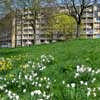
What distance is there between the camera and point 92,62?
9.27 m

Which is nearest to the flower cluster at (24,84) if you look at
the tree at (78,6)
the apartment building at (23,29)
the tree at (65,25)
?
the tree at (78,6)

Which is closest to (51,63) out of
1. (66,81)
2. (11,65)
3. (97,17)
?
(11,65)

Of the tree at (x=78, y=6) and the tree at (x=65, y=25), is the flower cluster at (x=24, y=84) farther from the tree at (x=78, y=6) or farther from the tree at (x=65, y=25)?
the tree at (x=65, y=25)

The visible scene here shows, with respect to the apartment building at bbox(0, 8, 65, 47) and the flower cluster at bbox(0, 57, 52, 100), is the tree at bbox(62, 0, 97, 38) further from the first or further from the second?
the flower cluster at bbox(0, 57, 52, 100)

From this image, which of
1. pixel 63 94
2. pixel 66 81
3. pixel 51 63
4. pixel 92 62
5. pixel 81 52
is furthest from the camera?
pixel 81 52

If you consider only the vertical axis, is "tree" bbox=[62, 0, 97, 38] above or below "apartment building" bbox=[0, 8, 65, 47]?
above

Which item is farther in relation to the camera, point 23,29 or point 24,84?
point 23,29

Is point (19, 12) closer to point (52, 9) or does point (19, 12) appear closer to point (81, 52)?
point (52, 9)

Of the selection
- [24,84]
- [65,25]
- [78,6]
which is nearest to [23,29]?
[65,25]

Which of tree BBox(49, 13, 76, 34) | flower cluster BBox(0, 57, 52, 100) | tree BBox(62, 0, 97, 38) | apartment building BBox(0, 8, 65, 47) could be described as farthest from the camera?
tree BBox(49, 13, 76, 34)

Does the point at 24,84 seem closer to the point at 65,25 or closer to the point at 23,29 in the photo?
the point at 65,25

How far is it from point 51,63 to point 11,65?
1436 mm

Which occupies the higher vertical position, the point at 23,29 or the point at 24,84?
the point at 24,84

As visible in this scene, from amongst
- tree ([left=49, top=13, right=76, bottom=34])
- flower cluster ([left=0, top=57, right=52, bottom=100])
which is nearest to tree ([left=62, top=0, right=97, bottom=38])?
tree ([left=49, top=13, right=76, bottom=34])
